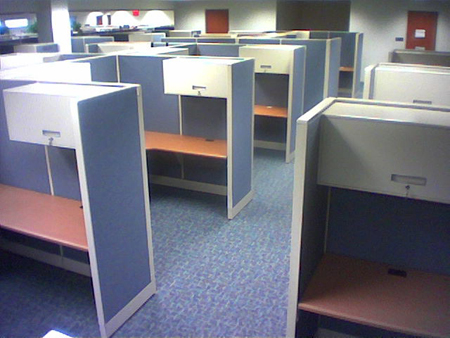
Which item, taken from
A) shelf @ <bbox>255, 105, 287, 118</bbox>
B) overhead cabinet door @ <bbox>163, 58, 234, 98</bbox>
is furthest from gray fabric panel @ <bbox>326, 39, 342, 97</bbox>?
overhead cabinet door @ <bbox>163, 58, 234, 98</bbox>

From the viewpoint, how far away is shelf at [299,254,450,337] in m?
1.46

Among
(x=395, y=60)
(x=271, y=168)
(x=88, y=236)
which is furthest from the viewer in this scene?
(x=271, y=168)

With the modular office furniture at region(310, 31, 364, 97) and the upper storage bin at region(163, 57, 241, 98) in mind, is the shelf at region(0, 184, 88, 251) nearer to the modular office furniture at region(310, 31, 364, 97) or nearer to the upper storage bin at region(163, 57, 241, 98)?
the upper storage bin at region(163, 57, 241, 98)

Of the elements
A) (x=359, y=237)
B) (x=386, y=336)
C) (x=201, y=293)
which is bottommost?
(x=201, y=293)

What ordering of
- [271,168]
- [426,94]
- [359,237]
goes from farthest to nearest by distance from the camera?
[271,168] → [426,94] → [359,237]

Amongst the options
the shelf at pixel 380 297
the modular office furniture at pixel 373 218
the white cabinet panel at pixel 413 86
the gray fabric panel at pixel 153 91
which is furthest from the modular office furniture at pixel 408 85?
the gray fabric panel at pixel 153 91

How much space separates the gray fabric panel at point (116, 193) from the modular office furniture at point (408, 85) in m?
1.26

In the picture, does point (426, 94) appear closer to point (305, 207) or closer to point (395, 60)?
point (305, 207)

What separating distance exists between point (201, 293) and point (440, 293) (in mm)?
1292

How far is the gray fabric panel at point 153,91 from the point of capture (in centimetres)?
357

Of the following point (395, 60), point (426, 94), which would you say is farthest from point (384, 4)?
point (426, 94)

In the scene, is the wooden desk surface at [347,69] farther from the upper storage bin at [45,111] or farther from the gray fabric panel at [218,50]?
the upper storage bin at [45,111]

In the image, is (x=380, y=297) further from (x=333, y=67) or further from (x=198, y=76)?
(x=333, y=67)

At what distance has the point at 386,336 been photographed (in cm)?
187
